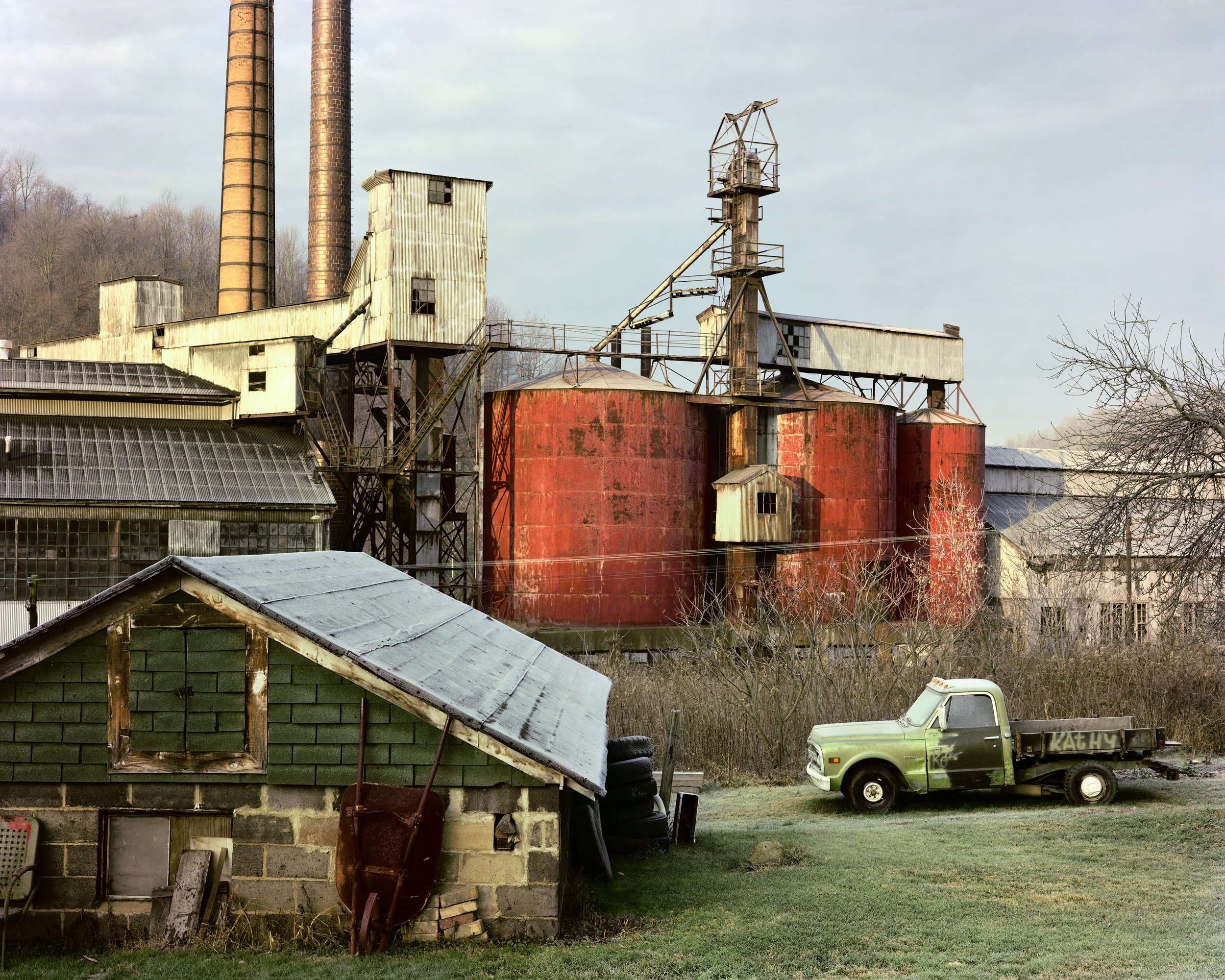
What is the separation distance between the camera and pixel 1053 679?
25.4 metres

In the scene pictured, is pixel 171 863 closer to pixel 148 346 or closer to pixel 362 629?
pixel 362 629

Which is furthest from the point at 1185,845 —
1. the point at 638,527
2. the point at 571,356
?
the point at 571,356

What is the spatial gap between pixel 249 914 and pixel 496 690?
9.90ft

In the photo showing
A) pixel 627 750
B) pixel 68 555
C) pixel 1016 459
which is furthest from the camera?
pixel 1016 459

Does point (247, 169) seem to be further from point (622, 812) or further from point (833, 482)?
point (622, 812)

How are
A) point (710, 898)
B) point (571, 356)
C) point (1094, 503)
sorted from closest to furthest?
point (710, 898), point (1094, 503), point (571, 356)

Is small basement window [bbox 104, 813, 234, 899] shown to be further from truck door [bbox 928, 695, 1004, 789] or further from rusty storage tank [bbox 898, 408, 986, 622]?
rusty storage tank [bbox 898, 408, 986, 622]

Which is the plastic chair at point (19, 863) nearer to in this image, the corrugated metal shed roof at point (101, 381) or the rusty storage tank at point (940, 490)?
the corrugated metal shed roof at point (101, 381)

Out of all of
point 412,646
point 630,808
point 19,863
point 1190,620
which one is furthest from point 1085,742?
point 19,863

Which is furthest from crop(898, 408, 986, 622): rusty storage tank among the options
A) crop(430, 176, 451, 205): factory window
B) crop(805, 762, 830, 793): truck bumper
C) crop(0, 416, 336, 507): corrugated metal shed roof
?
crop(805, 762, 830, 793): truck bumper

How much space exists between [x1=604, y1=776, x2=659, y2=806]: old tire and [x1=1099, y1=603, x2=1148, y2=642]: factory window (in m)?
13.3

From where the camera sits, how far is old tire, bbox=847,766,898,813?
53.3 feet

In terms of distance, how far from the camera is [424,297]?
33562 mm

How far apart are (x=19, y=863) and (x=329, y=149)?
121ft
